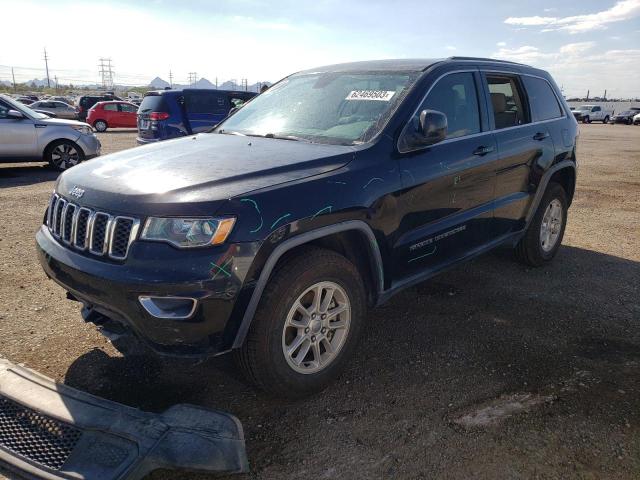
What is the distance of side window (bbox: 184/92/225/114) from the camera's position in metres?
10.5

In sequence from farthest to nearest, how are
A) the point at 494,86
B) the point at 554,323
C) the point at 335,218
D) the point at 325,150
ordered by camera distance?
the point at 494,86 → the point at 554,323 → the point at 325,150 → the point at 335,218

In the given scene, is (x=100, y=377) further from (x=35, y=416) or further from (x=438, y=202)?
(x=438, y=202)

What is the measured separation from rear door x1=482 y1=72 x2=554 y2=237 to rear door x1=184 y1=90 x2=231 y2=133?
6969 mm

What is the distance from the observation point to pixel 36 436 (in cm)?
243

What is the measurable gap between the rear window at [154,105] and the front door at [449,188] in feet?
24.8

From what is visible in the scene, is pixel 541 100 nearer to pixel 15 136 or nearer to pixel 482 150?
pixel 482 150

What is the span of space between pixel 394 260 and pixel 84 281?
1775 mm

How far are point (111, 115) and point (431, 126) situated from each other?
2515 centimetres

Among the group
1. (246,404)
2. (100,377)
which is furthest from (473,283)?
(100,377)

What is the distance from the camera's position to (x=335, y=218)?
2756 mm

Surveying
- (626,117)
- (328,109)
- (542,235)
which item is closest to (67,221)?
(328,109)

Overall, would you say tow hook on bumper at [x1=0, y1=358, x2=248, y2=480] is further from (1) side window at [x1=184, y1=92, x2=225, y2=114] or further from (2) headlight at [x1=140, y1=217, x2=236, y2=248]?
(1) side window at [x1=184, y1=92, x2=225, y2=114]

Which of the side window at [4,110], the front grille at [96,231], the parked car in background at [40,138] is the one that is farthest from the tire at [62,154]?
the front grille at [96,231]

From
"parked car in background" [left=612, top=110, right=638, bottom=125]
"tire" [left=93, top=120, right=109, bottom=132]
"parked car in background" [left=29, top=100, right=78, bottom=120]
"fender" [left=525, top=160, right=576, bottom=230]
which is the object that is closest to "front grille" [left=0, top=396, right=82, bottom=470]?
"fender" [left=525, top=160, right=576, bottom=230]
